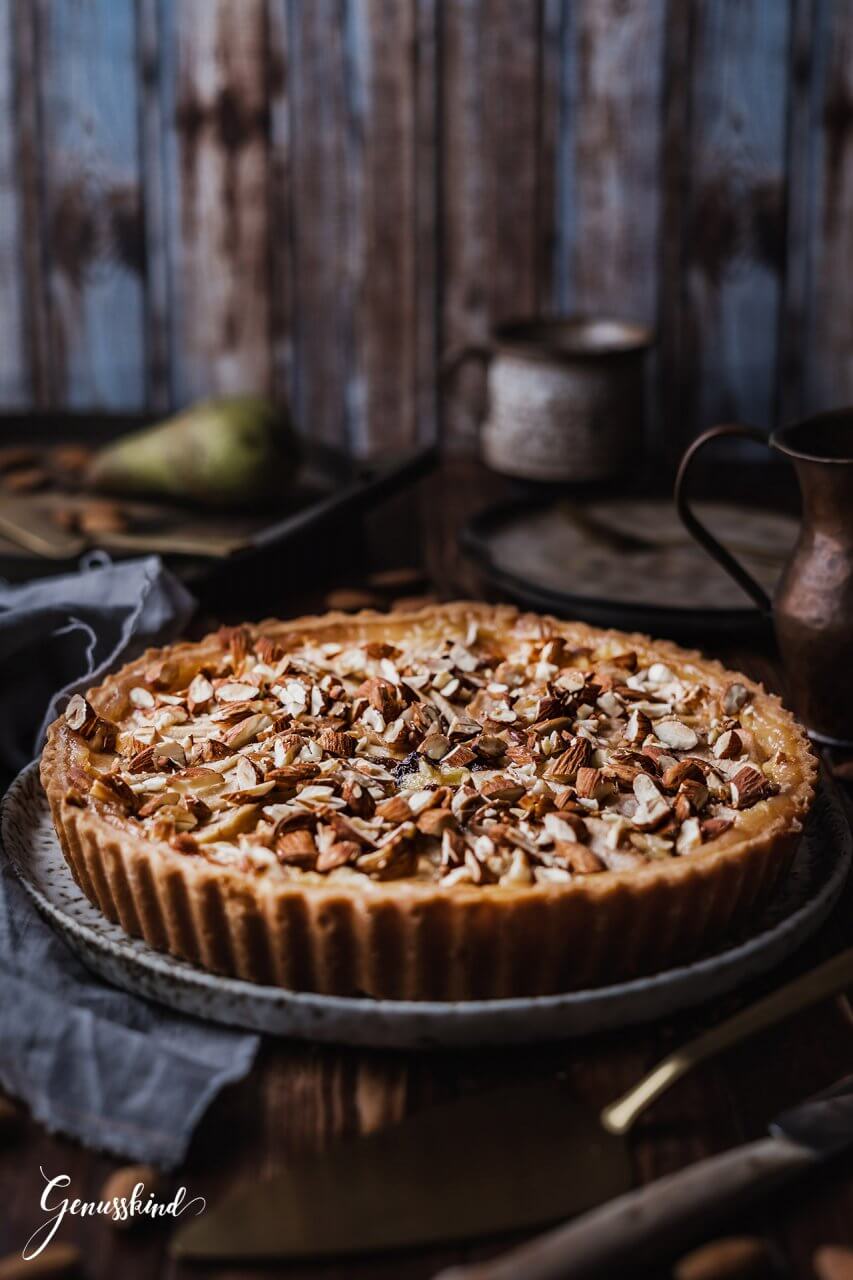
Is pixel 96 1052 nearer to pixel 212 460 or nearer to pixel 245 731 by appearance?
pixel 245 731

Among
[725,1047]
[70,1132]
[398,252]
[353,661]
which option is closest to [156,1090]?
[70,1132]

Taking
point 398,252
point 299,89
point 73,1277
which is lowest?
point 73,1277

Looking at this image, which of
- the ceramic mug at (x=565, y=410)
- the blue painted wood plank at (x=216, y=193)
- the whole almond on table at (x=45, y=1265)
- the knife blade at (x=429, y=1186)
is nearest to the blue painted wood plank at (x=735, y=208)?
Result: the ceramic mug at (x=565, y=410)

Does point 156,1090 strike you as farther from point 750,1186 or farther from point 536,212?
point 536,212

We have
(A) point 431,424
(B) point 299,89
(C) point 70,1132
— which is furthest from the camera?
(A) point 431,424

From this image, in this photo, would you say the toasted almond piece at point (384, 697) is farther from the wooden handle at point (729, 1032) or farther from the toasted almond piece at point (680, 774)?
the wooden handle at point (729, 1032)

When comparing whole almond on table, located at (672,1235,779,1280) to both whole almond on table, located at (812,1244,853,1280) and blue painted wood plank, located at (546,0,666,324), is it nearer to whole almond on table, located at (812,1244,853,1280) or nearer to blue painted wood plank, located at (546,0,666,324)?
whole almond on table, located at (812,1244,853,1280)
